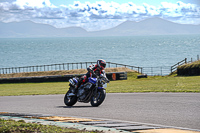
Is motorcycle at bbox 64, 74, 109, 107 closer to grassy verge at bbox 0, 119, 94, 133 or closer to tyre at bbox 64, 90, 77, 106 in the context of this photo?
tyre at bbox 64, 90, 77, 106

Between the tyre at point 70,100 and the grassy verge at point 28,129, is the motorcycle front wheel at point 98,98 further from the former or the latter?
the grassy verge at point 28,129

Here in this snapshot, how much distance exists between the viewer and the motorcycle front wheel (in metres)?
12.1

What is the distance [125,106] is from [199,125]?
4316 mm

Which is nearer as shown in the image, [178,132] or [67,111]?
[178,132]

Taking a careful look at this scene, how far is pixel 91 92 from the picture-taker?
12570 mm

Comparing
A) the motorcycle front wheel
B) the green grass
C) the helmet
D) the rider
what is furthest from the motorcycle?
the green grass

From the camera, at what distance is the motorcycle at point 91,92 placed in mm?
12102

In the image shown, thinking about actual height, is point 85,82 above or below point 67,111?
above

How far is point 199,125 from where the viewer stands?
813cm

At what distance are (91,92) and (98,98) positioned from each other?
43 centimetres

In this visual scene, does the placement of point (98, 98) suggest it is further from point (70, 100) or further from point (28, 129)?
point (28, 129)

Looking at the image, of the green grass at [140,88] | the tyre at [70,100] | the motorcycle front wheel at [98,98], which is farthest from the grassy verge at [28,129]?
the green grass at [140,88]

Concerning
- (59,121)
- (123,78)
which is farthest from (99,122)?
(123,78)

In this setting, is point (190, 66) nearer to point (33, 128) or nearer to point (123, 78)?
point (123, 78)
